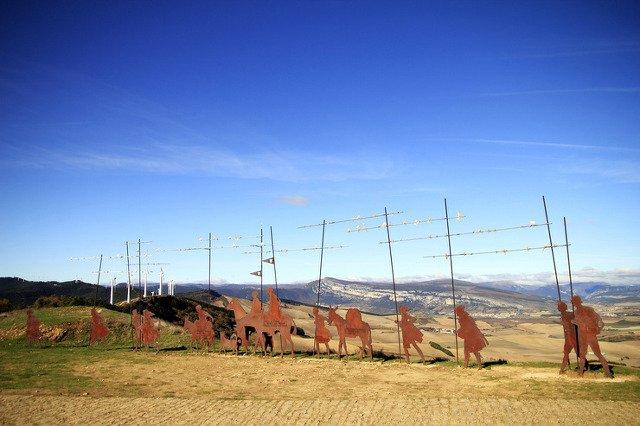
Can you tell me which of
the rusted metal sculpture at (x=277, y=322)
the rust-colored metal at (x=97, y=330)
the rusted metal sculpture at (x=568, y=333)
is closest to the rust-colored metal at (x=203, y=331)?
the rusted metal sculpture at (x=277, y=322)

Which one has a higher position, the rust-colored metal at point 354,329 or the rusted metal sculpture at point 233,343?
the rust-colored metal at point 354,329

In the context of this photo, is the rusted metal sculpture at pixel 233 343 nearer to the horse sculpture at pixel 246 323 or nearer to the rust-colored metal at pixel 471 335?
the horse sculpture at pixel 246 323

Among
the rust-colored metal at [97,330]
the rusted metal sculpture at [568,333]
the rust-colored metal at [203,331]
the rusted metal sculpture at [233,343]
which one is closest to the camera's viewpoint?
the rusted metal sculpture at [568,333]

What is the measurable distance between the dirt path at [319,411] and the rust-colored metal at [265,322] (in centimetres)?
907

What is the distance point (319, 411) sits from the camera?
12.4 m

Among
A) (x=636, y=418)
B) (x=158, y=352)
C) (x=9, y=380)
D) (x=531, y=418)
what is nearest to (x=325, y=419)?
(x=531, y=418)

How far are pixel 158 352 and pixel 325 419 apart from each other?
699 inches

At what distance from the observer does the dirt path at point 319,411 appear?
11.3 meters

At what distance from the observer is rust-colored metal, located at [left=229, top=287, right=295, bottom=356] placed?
75.7 feet

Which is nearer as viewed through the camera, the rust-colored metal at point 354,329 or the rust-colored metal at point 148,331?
the rust-colored metal at point 354,329

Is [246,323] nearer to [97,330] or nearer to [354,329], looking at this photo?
[354,329]

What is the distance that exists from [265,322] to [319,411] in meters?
11.7

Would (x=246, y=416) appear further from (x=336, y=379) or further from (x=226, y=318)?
(x=226, y=318)

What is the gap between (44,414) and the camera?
42.0 ft
